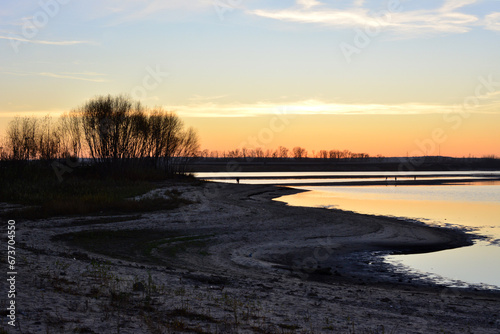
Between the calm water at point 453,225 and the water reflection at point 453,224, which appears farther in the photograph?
the water reflection at point 453,224

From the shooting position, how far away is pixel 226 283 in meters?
14.4

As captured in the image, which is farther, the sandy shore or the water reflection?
the water reflection

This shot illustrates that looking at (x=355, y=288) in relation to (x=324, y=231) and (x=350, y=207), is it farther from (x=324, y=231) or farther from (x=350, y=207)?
(x=350, y=207)

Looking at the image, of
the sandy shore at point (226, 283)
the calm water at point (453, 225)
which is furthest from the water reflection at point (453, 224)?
the sandy shore at point (226, 283)

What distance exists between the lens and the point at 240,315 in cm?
1088

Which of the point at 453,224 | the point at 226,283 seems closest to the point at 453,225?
the point at 453,224

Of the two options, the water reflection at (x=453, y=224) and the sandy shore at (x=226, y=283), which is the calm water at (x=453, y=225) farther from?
the sandy shore at (x=226, y=283)

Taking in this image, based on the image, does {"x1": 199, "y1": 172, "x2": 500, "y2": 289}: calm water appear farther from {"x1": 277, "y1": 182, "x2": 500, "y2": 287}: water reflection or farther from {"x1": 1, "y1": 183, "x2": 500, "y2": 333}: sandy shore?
{"x1": 1, "y1": 183, "x2": 500, "y2": 333}: sandy shore

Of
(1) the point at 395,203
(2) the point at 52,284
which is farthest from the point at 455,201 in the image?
(2) the point at 52,284

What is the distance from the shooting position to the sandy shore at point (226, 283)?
33.6 feet

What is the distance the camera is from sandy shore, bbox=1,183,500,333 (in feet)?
33.6

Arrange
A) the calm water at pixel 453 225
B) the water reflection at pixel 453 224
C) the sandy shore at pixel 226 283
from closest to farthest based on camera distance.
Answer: the sandy shore at pixel 226 283 → the calm water at pixel 453 225 → the water reflection at pixel 453 224

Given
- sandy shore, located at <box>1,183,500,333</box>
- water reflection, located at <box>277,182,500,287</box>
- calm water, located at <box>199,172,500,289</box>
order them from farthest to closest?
water reflection, located at <box>277,182,500,287</box> → calm water, located at <box>199,172,500,289</box> → sandy shore, located at <box>1,183,500,333</box>

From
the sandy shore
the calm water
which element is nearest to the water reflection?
the calm water
